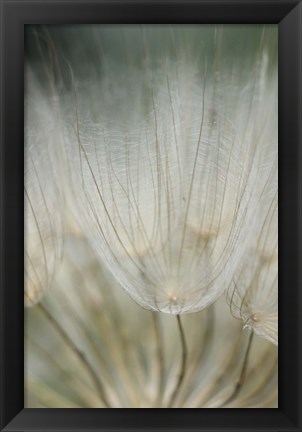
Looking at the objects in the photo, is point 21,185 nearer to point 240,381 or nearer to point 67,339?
point 67,339

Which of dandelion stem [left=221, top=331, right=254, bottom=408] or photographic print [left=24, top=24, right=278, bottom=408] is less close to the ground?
photographic print [left=24, top=24, right=278, bottom=408]

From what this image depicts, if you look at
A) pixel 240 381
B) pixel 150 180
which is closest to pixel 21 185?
pixel 150 180

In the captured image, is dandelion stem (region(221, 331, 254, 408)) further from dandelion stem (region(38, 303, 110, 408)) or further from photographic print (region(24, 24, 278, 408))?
dandelion stem (region(38, 303, 110, 408))

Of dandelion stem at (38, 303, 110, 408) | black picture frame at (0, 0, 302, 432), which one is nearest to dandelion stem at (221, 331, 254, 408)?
black picture frame at (0, 0, 302, 432)

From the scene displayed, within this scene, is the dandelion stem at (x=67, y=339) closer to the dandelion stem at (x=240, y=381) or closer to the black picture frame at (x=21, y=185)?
the black picture frame at (x=21, y=185)

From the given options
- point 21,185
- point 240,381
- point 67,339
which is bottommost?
point 240,381

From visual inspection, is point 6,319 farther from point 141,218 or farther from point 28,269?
point 141,218

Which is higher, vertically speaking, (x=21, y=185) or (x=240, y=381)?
(x=21, y=185)
